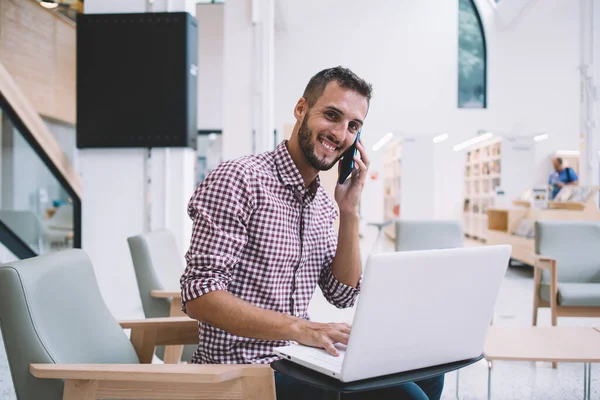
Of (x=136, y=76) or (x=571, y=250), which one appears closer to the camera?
(x=136, y=76)

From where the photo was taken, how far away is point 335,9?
1363 centimetres

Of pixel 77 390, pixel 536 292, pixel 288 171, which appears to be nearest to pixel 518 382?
pixel 536 292

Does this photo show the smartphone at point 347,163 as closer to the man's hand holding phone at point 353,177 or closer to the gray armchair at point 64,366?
the man's hand holding phone at point 353,177

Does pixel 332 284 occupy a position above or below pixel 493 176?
below

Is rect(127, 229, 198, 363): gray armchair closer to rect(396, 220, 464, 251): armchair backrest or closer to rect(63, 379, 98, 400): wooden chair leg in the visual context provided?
rect(63, 379, 98, 400): wooden chair leg

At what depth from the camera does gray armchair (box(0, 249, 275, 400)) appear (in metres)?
1.37

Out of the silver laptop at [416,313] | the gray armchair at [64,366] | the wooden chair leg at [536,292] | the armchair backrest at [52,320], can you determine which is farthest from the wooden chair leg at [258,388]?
the wooden chair leg at [536,292]

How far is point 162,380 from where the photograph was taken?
54.0 inches

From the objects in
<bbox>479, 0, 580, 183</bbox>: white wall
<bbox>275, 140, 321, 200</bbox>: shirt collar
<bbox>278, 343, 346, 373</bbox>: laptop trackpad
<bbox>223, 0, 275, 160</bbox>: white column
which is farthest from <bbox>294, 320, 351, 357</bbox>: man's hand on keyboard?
<bbox>479, 0, 580, 183</bbox>: white wall

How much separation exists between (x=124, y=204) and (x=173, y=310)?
1648 mm

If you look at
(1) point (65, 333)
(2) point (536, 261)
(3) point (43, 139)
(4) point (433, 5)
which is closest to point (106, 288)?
(3) point (43, 139)

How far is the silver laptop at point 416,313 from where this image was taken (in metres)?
1.12

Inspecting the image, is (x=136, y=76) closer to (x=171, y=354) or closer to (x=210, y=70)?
(x=171, y=354)

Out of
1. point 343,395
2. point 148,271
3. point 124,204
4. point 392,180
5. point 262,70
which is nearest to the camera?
point 343,395
